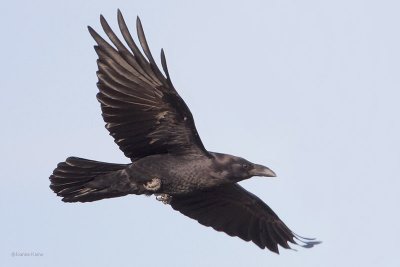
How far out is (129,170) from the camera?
13383mm

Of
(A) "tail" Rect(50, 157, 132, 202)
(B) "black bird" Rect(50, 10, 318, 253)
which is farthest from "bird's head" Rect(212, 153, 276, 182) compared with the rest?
(A) "tail" Rect(50, 157, 132, 202)

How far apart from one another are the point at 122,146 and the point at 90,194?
810mm

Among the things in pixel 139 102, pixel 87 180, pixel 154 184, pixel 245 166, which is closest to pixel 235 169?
pixel 245 166

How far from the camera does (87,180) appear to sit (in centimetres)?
1367

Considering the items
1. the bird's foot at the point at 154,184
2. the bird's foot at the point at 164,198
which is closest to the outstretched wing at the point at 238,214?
the bird's foot at the point at 164,198

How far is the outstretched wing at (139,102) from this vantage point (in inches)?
504

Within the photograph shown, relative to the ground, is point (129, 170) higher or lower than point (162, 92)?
lower

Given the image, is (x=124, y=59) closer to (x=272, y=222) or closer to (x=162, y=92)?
(x=162, y=92)

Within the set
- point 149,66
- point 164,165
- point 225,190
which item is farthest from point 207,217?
point 149,66

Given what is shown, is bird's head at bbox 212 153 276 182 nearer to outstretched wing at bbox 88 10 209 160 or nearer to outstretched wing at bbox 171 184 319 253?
outstretched wing at bbox 88 10 209 160

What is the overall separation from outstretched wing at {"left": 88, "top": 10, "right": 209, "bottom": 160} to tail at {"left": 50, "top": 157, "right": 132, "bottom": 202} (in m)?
0.35

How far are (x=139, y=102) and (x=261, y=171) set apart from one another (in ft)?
6.15

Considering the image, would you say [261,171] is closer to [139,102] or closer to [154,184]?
[154,184]

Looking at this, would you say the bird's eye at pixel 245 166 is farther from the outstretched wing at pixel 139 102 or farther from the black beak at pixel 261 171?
the outstretched wing at pixel 139 102
